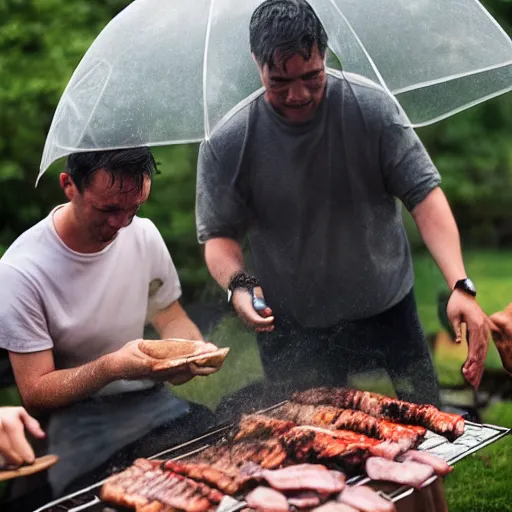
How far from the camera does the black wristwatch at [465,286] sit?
3025mm

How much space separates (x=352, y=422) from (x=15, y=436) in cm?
108

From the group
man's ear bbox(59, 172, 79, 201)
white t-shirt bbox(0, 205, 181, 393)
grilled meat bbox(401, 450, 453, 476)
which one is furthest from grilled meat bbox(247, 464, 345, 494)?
man's ear bbox(59, 172, 79, 201)

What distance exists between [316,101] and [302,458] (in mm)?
1149

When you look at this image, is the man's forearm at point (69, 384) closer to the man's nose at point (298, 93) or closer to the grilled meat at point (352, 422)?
the grilled meat at point (352, 422)

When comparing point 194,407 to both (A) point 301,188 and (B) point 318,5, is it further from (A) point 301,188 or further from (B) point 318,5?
(B) point 318,5

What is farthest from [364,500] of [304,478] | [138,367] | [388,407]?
[138,367]

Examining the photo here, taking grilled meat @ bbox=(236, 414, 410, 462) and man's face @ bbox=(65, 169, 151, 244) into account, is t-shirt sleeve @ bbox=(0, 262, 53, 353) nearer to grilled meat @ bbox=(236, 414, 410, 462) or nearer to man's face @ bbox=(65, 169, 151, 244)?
man's face @ bbox=(65, 169, 151, 244)

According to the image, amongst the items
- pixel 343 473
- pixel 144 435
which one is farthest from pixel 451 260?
pixel 144 435

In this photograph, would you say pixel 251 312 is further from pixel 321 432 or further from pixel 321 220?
pixel 321 432

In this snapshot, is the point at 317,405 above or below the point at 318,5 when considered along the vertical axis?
below

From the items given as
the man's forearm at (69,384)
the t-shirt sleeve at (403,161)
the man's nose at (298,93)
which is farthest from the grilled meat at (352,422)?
the man's nose at (298,93)

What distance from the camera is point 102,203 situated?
2.62 m

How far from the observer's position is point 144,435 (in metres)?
2.74

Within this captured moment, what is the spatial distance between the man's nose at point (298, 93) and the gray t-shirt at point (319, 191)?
0.13m
